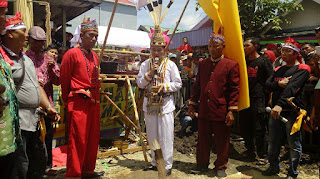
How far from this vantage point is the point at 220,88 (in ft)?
13.7

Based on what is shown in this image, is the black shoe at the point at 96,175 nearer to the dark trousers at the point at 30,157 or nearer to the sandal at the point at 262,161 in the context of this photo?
the dark trousers at the point at 30,157

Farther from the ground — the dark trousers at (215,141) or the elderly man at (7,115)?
the elderly man at (7,115)

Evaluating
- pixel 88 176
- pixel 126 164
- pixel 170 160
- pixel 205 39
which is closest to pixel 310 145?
pixel 170 160

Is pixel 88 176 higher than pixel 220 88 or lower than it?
lower

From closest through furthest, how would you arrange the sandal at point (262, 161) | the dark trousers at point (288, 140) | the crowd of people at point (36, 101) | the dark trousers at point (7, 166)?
the crowd of people at point (36, 101) → the dark trousers at point (7, 166) → the dark trousers at point (288, 140) → the sandal at point (262, 161)

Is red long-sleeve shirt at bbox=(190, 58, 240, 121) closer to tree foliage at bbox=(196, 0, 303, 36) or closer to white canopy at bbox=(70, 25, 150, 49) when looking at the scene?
white canopy at bbox=(70, 25, 150, 49)

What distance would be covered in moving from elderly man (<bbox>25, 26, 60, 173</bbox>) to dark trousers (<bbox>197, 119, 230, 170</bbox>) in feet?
7.86

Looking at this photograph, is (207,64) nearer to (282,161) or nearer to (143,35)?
(282,161)

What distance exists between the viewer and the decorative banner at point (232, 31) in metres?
4.11

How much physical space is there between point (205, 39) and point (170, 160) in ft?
38.1

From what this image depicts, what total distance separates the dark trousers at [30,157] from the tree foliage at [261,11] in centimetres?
1183

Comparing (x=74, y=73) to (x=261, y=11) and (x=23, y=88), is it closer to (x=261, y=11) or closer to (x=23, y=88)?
Result: (x=23, y=88)

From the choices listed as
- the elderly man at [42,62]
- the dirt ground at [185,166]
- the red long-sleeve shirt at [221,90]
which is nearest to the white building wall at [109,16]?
the dirt ground at [185,166]

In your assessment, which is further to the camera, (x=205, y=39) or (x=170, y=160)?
(x=205, y=39)
